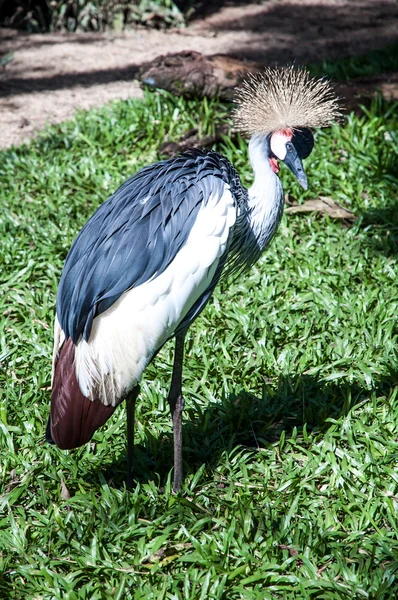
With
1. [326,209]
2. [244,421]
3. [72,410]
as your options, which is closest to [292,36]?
[326,209]

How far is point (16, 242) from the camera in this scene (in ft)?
14.4

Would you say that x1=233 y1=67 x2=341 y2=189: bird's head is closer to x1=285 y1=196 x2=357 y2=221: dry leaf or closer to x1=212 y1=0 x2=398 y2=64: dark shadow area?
x1=285 y1=196 x2=357 y2=221: dry leaf

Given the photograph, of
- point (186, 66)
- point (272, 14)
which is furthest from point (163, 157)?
point (272, 14)

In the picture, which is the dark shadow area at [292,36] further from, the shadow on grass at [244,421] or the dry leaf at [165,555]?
the dry leaf at [165,555]

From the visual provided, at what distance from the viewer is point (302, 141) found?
2865 millimetres

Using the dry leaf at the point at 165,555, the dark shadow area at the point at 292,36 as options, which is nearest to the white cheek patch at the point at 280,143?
the dry leaf at the point at 165,555

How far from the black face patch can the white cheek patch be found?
32mm

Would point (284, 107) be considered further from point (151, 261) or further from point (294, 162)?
point (151, 261)

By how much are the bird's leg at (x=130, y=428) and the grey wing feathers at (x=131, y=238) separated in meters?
0.34

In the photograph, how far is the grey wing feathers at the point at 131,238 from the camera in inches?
101

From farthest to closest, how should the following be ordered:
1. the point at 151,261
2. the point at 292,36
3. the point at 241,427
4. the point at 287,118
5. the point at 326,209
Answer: the point at 292,36 < the point at 326,209 < the point at 241,427 < the point at 287,118 < the point at 151,261

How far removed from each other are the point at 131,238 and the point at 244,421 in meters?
1.11

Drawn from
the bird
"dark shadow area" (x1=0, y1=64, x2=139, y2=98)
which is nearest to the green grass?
the bird

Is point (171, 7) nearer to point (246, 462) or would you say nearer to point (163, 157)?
point (163, 157)
